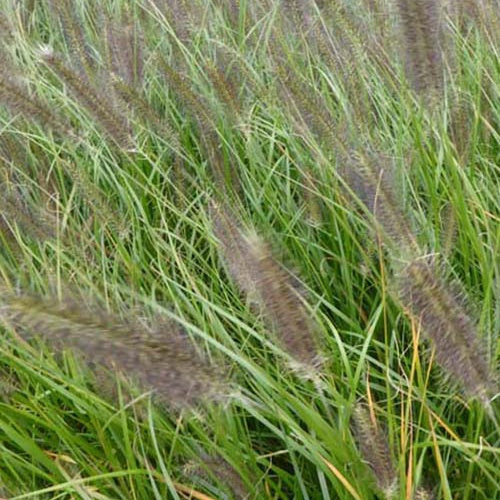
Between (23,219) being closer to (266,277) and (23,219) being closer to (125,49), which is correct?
(125,49)

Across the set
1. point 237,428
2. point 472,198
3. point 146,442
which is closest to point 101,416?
point 146,442

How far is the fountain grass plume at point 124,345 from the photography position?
101 centimetres

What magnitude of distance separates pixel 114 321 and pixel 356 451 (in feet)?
1.32

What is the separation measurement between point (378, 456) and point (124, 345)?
35cm

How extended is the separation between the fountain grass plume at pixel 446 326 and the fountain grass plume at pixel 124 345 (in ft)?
0.84

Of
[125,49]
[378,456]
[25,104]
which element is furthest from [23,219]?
[378,456]

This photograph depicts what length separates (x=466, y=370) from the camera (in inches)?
43.3

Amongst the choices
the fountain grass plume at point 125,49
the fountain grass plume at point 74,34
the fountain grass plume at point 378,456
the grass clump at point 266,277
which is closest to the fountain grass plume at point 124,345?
the grass clump at point 266,277

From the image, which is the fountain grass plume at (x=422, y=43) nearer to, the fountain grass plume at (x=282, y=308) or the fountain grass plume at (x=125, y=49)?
the fountain grass plume at (x=282, y=308)

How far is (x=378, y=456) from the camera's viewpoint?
113 centimetres

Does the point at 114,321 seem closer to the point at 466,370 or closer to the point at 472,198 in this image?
the point at 466,370

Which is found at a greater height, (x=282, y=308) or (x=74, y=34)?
(x=74, y=34)

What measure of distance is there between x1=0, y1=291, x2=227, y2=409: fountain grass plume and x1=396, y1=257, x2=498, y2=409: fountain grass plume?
0.26 m

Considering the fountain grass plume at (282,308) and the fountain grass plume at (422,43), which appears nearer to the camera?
the fountain grass plume at (282,308)
